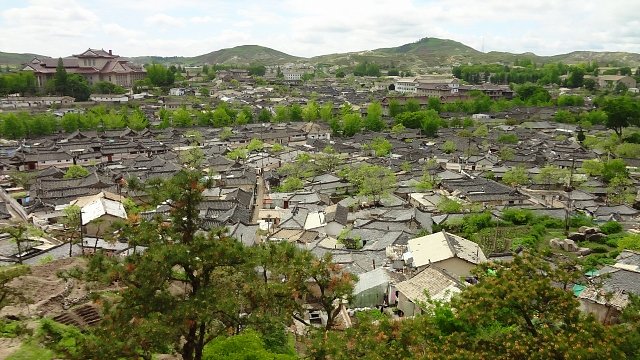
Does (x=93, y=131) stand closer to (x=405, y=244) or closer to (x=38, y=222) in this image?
(x=38, y=222)

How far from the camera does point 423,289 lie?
1712cm

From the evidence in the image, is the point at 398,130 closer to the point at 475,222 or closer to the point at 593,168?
the point at 593,168

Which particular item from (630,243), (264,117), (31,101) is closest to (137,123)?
(264,117)

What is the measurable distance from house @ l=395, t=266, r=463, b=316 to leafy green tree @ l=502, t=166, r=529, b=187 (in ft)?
68.1

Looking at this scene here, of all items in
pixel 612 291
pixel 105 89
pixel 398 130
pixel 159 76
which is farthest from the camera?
pixel 159 76

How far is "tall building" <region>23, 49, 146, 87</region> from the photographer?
8600 cm

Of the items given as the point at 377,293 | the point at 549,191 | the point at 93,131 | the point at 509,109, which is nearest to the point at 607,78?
the point at 509,109

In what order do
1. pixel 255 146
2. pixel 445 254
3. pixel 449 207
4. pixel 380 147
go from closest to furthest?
1. pixel 445 254
2. pixel 449 207
3. pixel 380 147
4. pixel 255 146


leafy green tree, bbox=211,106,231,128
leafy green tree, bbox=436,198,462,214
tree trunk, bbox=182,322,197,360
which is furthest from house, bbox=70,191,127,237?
leafy green tree, bbox=211,106,231,128

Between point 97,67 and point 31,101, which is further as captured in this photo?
point 97,67

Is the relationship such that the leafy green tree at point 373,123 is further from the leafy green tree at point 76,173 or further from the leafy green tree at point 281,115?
the leafy green tree at point 76,173

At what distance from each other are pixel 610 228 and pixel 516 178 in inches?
398

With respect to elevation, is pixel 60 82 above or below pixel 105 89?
above

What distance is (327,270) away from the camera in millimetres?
12539
